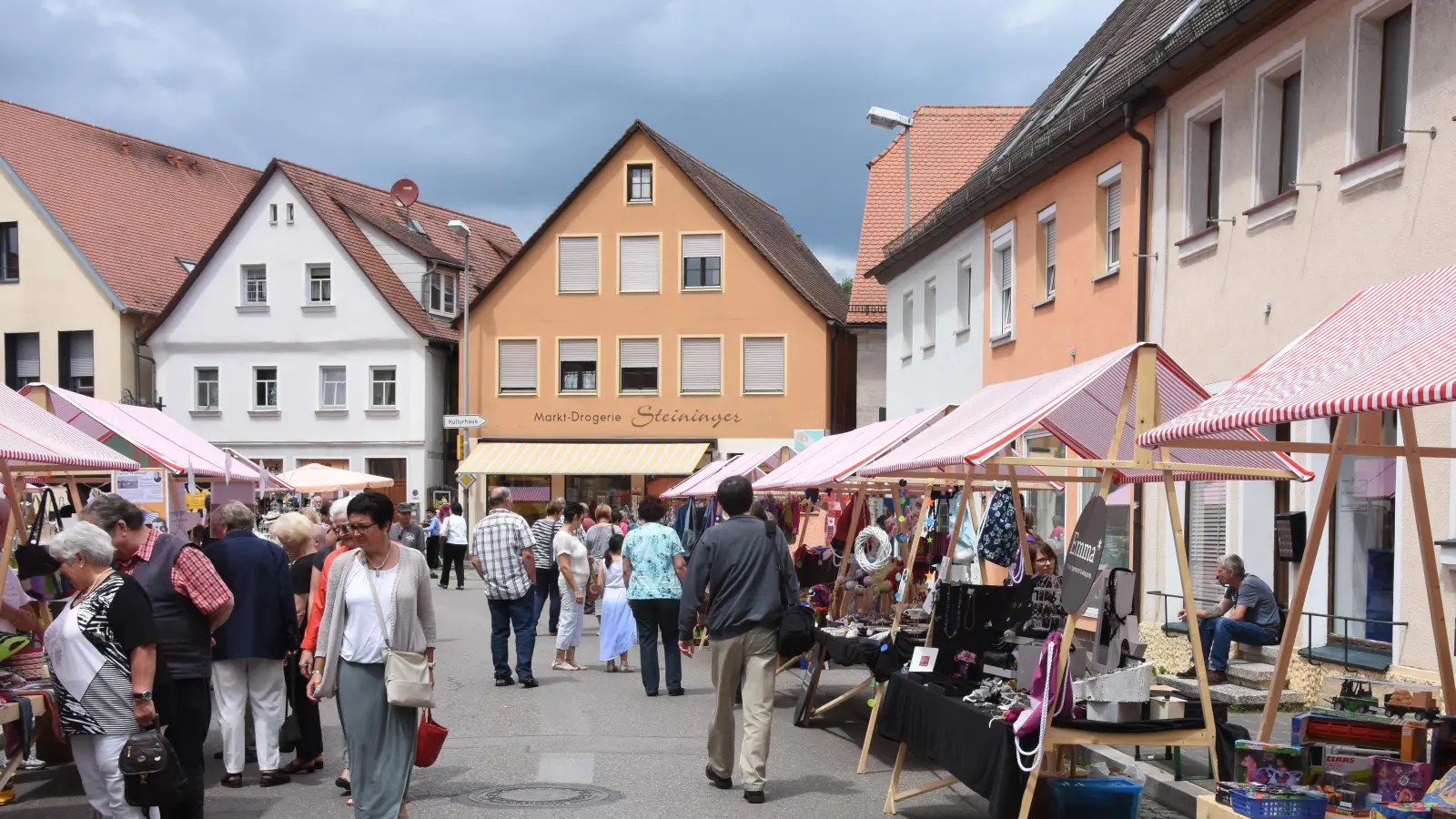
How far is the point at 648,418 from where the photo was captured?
145 feet

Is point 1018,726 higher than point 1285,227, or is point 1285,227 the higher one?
point 1285,227

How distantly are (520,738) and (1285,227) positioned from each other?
835 centimetres

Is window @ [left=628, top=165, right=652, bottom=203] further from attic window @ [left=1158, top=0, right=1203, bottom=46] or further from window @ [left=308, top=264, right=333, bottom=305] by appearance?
attic window @ [left=1158, top=0, right=1203, bottom=46]

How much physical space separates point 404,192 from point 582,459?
44.7 ft

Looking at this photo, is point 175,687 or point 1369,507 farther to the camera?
point 1369,507

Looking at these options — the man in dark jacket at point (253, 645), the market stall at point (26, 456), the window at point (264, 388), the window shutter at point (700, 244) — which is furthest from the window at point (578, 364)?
the man in dark jacket at point (253, 645)

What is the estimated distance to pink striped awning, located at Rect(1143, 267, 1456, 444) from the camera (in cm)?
550

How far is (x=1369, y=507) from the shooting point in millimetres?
13523

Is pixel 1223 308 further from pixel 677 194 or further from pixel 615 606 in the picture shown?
pixel 677 194

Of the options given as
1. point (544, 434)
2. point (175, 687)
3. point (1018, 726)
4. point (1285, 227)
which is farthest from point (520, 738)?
point (544, 434)

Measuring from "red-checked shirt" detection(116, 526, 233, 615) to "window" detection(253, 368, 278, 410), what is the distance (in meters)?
39.2

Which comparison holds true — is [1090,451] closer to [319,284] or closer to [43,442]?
[43,442]

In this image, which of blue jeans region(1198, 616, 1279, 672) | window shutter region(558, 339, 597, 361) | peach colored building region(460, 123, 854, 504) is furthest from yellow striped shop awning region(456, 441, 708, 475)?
blue jeans region(1198, 616, 1279, 672)

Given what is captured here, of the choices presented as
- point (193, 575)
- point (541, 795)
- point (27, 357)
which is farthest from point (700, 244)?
→ point (193, 575)
